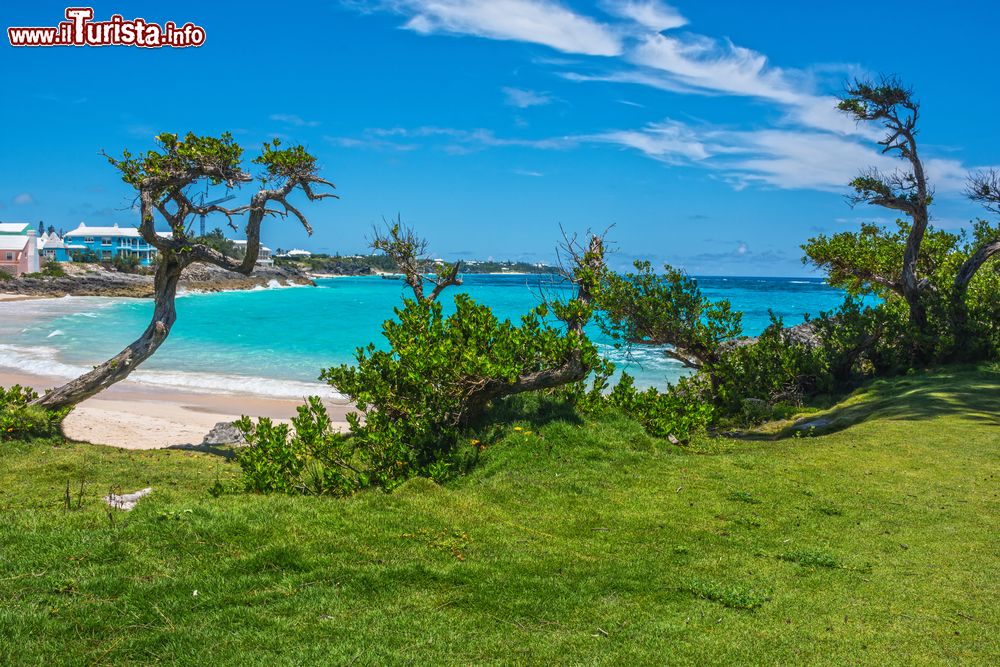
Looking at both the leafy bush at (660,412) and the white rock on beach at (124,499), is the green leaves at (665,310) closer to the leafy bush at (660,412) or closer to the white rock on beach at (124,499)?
the leafy bush at (660,412)

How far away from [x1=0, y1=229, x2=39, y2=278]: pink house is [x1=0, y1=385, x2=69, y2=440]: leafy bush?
9445cm

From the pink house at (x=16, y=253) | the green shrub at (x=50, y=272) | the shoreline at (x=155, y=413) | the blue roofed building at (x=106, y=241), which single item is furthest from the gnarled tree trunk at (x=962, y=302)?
the blue roofed building at (x=106, y=241)

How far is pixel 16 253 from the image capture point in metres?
93.6

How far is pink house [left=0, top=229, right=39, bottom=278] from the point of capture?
3671 inches

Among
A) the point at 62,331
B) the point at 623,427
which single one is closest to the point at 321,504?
the point at 623,427

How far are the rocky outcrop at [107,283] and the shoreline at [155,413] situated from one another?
38.8 metres

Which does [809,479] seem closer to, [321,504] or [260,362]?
[321,504]

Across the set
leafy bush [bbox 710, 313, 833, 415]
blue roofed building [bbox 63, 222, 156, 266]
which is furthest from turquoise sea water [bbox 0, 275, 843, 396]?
blue roofed building [bbox 63, 222, 156, 266]

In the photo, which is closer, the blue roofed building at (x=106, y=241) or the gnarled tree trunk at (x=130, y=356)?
the gnarled tree trunk at (x=130, y=356)

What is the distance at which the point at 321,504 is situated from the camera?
313 inches

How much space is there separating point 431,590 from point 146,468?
787 cm

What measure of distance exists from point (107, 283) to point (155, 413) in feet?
277

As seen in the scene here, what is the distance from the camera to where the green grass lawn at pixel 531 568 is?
509 centimetres

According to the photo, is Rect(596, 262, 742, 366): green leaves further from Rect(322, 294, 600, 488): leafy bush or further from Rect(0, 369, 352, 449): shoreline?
Rect(0, 369, 352, 449): shoreline
